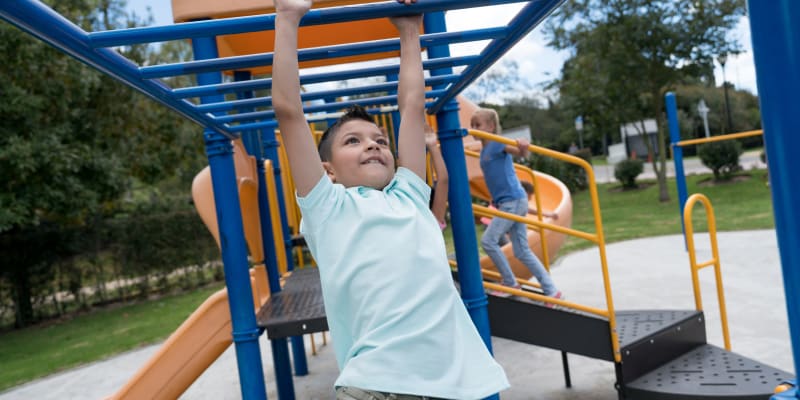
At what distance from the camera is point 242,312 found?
276cm

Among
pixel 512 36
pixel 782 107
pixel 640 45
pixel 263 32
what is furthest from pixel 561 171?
pixel 782 107

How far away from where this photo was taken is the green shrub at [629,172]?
19859 mm

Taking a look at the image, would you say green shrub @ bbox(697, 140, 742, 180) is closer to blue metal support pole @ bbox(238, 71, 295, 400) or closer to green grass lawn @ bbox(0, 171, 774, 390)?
green grass lawn @ bbox(0, 171, 774, 390)

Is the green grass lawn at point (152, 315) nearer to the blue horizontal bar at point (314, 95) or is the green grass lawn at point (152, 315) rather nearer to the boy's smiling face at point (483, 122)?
the boy's smiling face at point (483, 122)

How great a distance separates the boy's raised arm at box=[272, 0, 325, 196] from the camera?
1.32 m

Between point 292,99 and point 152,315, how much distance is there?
8840mm

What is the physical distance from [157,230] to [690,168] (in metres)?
20.3

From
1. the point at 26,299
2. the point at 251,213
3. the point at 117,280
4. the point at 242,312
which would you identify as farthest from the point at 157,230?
the point at 242,312

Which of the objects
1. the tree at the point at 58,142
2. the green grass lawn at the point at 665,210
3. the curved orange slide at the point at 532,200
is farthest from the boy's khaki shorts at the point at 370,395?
the green grass lawn at the point at 665,210

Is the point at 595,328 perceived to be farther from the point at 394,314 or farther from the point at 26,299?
the point at 26,299

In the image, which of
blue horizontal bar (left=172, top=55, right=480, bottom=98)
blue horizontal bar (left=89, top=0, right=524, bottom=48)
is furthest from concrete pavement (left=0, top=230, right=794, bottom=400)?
blue horizontal bar (left=89, top=0, right=524, bottom=48)

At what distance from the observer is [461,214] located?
278 centimetres

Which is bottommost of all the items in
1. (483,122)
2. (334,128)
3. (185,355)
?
(185,355)

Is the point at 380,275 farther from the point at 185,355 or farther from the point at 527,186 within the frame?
the point at 527,186
